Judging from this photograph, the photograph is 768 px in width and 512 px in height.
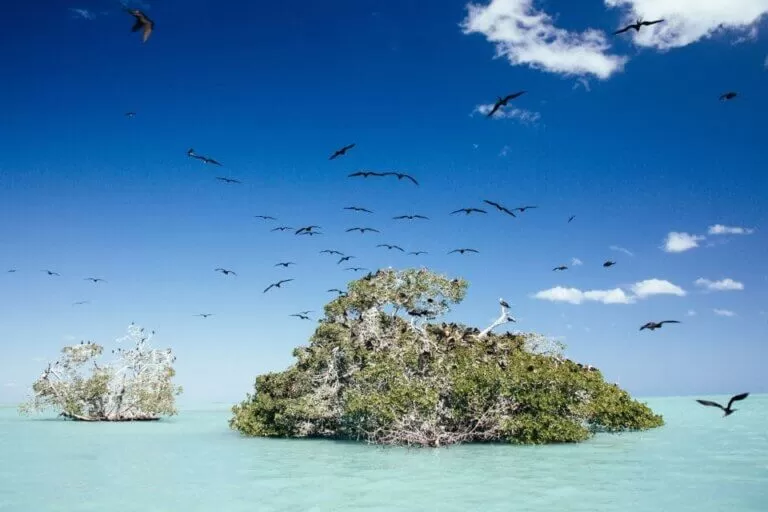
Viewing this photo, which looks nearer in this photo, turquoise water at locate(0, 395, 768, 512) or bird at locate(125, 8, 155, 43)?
bird at locate(125, 8, 155, 43)

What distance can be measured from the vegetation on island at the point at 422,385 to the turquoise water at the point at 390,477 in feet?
3.17

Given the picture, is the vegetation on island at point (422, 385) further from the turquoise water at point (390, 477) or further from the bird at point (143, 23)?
the bird at point (143, 23)

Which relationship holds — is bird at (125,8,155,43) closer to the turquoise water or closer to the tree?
the turquoise water

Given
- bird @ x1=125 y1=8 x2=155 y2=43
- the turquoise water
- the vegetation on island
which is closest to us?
bird @ x1=125 y1=8 x2=155 y2=43

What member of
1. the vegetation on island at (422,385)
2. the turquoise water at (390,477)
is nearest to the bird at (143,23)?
the turquoise water at (390,477)

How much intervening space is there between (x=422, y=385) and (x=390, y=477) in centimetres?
623

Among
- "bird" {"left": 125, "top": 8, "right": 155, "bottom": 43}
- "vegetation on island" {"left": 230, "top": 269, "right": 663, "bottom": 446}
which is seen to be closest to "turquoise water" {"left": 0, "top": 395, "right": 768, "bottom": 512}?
"vegetation on island" {"left": 230, "top": 269, "right": 663, "bottom": 446}

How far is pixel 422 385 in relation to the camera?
72.5ft

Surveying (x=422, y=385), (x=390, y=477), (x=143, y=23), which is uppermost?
(x=143, y=23)

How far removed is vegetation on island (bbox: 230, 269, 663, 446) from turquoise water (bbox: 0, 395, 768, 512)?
96 centimetres

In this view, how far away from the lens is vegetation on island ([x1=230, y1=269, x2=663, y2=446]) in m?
21.8

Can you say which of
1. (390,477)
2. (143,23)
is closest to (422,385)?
(390,477)

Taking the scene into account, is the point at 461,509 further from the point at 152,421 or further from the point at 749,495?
the point at 152,421

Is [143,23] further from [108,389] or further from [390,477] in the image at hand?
[108,389]
